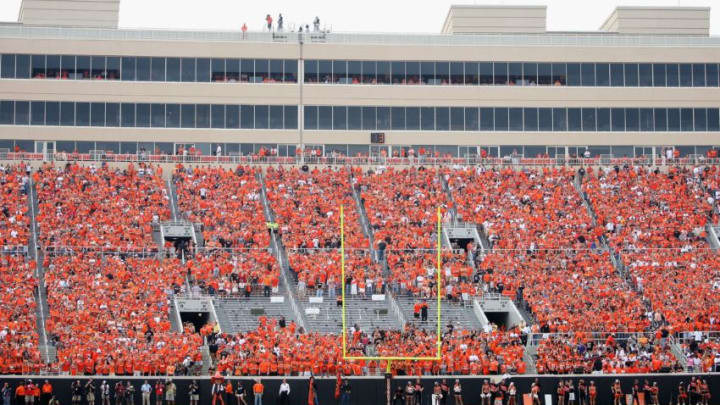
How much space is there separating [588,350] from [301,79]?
23.9 meters

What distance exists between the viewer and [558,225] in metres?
49.9

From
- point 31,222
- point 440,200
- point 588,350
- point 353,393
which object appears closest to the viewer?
point 353,393

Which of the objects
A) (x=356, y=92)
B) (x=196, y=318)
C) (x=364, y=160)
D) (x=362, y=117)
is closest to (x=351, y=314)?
(x=196, y=318)

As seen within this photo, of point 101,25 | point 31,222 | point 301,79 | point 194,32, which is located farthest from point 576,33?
point 31,222

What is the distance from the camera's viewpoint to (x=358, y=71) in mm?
59188

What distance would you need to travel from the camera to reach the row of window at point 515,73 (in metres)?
59.1

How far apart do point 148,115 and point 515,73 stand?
18.4m

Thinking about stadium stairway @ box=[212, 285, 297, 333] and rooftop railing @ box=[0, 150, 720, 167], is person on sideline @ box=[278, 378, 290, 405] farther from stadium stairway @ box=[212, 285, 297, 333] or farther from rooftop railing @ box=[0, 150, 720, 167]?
rooftop railing @ box=[0, 150, 720, 167]

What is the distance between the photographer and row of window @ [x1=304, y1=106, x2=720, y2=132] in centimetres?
5866

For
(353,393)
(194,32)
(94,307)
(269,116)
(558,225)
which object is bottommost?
(353,393)

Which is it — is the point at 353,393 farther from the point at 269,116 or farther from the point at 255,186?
the point at 269,116

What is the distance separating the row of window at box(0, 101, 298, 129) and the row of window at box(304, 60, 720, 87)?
276cm

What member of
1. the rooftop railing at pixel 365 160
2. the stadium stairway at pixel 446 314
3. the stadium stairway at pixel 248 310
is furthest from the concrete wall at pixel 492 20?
the stadium stairway at pixel 248 310

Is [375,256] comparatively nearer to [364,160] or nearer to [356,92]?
[364,160]
